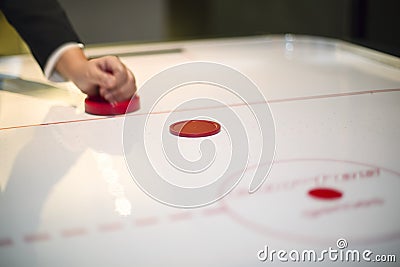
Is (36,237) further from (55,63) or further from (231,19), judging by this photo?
(231,19)

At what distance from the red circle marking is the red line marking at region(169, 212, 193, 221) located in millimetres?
120

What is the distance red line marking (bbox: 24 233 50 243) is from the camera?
0.44 metres

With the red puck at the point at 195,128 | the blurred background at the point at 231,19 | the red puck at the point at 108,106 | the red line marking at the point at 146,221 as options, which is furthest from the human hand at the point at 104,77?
the blurred background at the point at 231,19

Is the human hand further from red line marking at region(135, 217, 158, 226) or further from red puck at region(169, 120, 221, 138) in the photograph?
red line marking at region(135, 217, 158, 226)

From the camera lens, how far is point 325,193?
502mm

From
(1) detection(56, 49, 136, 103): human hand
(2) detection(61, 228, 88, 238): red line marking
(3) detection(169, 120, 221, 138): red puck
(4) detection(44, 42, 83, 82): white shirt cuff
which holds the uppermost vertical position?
(4) detection(44, 42, 83, 82): white shirt cuff

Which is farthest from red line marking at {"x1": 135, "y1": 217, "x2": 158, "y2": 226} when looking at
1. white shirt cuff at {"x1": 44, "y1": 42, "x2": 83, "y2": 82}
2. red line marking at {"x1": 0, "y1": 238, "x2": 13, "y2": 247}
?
white shirt cuff at {"x1": 44, "y1": 42, "x2": 83, "y2": 82}


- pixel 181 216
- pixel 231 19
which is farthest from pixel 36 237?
pixel 231 19

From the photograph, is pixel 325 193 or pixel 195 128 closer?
pixel 325 193

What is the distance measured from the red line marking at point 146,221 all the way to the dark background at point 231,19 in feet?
4.02

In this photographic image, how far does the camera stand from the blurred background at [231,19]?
182cm

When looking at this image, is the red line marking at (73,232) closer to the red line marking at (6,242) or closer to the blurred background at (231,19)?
the red line marking at (6,242)

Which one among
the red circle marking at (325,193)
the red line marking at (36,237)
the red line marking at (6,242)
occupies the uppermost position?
the red circle marking at (325,193)

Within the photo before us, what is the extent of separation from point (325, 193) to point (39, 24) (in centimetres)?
63
